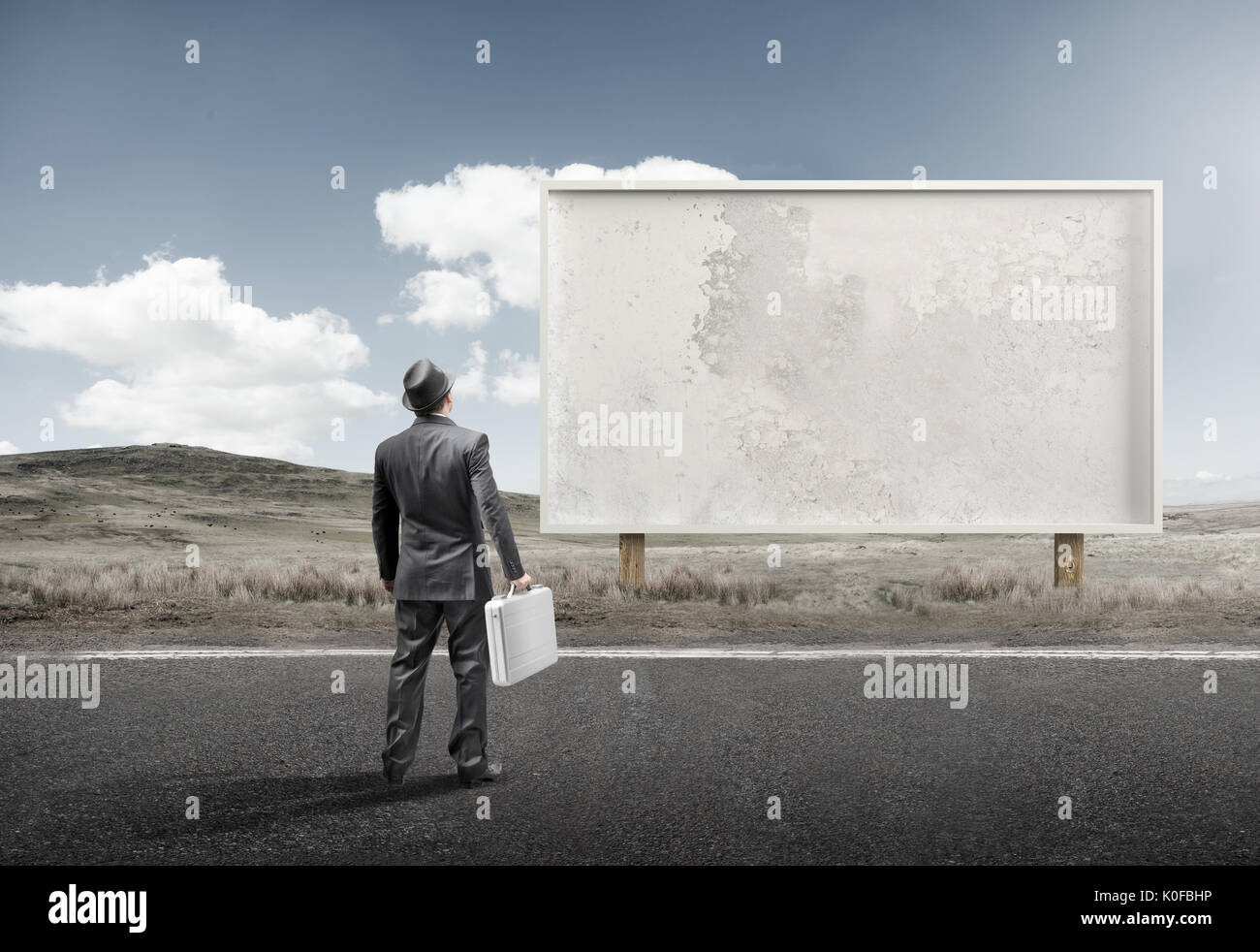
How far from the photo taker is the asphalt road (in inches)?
144

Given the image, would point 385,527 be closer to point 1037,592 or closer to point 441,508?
point 441,508

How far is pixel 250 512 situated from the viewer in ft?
133

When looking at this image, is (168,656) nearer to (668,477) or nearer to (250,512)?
(668,477)

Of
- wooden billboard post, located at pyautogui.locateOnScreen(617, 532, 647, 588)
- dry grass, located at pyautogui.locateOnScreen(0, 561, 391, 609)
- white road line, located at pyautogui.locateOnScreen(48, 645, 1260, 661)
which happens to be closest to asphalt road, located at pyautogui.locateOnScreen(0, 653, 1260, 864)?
white road line, located at pyautogui.locateOnScreen(48, 645, 1260, 661)

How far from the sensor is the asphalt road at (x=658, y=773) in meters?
3.67

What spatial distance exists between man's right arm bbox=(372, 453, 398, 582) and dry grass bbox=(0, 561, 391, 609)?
640 cm

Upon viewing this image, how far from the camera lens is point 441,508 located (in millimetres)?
4672

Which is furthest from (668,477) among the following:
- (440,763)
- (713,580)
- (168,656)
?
(440,763)

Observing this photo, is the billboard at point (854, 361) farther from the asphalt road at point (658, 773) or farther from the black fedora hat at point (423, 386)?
the black fedora hat at point (423, 386)

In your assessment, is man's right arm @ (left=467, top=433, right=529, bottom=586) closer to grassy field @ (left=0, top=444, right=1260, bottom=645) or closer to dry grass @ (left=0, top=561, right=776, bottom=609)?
grassy field @ (left=0, top=444, right=1260, bottom=645)

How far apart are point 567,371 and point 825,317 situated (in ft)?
12.2

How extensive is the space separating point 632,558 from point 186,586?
618 cm

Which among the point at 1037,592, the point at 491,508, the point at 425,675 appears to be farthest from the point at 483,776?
the point at 1037,592

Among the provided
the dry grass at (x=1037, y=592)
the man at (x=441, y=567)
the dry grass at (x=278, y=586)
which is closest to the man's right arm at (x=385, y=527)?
the man at (x=441, y=567)
